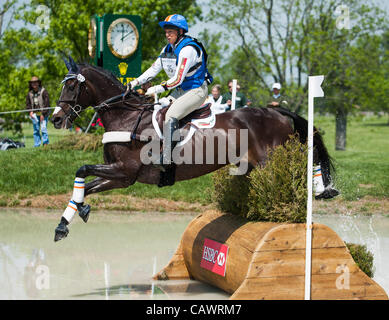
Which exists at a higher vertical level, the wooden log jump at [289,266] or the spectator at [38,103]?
the spectator at [38,103]

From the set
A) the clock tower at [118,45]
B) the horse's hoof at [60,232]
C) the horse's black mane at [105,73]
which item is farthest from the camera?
the clock tower at [118,45]

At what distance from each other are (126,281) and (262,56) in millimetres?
18935

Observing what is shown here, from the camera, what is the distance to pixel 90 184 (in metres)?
5.98

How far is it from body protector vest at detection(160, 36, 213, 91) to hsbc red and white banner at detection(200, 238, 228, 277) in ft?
5.49

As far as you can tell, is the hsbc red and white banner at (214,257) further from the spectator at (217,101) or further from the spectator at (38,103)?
the spectator at (38,103)

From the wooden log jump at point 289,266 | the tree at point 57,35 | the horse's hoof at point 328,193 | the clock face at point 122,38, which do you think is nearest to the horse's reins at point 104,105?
the wooden log jump at point 289,266

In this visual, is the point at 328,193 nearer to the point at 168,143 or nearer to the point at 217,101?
the point at 168,143

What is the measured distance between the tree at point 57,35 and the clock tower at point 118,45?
9.23m

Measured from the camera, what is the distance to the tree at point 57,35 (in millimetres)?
22688

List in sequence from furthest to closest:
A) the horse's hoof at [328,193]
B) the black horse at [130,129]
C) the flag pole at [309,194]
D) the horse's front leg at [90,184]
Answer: the horse's hoof at [328,193]
the black horse at [130,129]
the horse's front leg at [90,184]
the flag pole at [309,194]

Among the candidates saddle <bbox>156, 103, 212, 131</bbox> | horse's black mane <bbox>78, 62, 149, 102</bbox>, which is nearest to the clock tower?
horse's black mane <bbox>78, 62, 149, 102</bbox>

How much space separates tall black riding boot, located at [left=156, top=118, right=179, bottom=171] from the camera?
5.87m

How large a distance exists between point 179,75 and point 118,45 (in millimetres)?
7990
